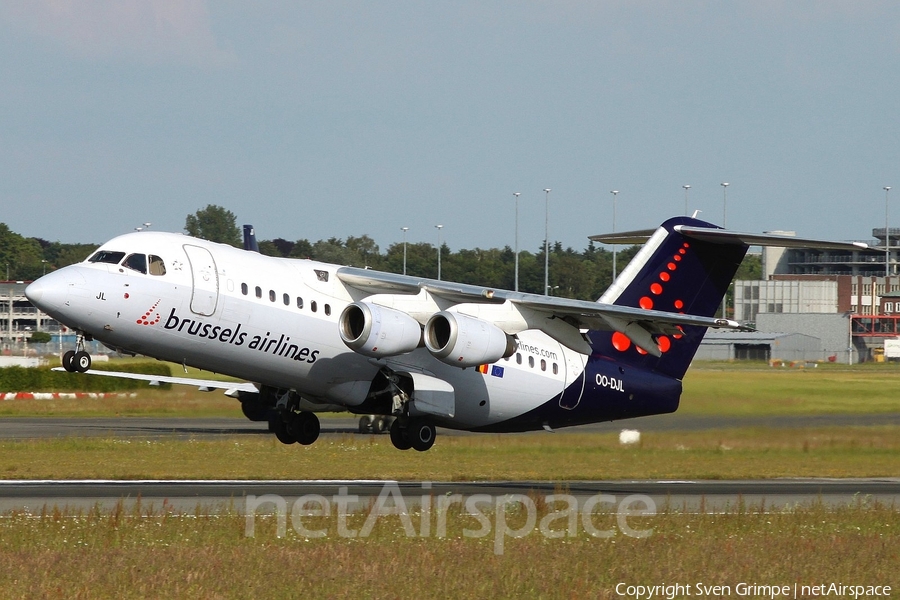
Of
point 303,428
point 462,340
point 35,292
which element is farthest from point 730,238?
point 35,292

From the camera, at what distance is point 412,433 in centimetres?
2147

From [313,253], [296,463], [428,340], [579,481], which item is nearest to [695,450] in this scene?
[579,481]

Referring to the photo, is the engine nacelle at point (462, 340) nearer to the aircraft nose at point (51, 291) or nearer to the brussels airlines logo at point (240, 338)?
the brussels airlines logo at point (240, 338)

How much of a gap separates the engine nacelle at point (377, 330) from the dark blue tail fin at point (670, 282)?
5.64 metres

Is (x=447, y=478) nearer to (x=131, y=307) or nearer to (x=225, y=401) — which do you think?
(x=131, y=307)

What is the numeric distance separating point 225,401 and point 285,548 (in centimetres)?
3170

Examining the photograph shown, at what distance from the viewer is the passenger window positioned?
64.0 ft

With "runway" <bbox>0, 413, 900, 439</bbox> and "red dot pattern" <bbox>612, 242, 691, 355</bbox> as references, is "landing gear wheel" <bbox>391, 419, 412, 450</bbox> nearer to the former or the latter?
"red dot pattern" <bbox>612, 242, 691, 355</bbox>

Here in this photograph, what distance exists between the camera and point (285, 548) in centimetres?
1478

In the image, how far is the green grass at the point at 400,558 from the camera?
1259 cm

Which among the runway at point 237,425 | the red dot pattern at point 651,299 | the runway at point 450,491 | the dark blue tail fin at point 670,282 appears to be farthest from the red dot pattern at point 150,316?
the runway at point 237,425

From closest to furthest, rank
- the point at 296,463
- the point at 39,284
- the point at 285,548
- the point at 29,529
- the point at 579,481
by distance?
1. the point at 285,548
2. the point at 29,529
3. the point at 39,284
4. the point at 579,481
5. the point at 296,463

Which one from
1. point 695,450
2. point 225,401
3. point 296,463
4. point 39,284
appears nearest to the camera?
point 39,284

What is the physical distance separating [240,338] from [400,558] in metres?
6.93
